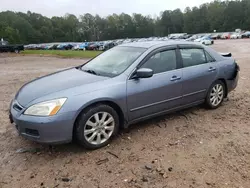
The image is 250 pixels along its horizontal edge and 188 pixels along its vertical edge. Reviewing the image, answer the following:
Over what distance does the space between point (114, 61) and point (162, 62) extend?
2.77 feet

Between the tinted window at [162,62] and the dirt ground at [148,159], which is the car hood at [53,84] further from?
the tinted window at [162,62]

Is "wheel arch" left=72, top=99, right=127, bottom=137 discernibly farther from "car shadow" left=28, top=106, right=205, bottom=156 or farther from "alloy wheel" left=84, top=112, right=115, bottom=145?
"car shadow" left=28, top=106, right=205, bottom=156

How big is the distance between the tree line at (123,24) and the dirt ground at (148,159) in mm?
101957

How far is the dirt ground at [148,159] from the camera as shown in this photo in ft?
10.2

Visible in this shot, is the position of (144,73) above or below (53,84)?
above

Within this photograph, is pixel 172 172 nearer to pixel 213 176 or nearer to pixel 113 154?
pixel 213 176

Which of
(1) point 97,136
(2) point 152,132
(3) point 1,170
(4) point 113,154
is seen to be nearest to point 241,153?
(2) point 152,132

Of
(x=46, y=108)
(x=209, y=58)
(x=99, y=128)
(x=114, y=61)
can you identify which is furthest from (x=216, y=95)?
(x=46, y=108)

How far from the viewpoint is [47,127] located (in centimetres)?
346

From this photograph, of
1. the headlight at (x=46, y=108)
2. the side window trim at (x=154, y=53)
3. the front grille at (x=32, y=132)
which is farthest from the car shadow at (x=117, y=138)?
the side window trim at (x=154, y=53)

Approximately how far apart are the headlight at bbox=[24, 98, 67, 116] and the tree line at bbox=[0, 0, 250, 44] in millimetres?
102038

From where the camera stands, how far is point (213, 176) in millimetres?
3148

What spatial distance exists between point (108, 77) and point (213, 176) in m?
2.06

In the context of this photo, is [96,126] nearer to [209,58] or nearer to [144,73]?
[144,73]
